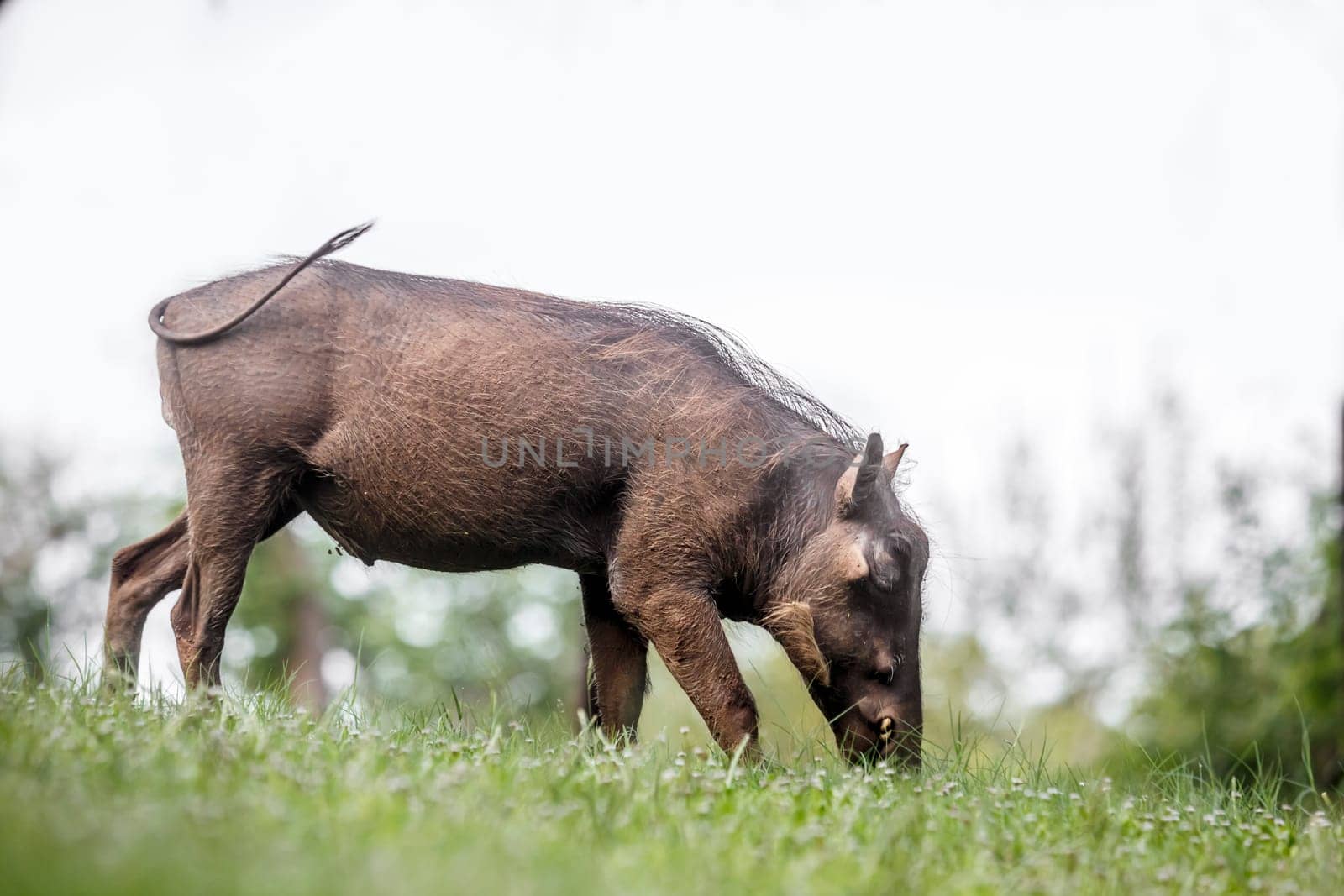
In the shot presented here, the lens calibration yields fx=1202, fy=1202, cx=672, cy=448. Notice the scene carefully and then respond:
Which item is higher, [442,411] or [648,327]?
[648,327]

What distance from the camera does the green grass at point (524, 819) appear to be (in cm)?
225

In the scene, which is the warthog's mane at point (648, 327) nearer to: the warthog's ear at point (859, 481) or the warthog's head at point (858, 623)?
the warthog's ear at point (859, 481)

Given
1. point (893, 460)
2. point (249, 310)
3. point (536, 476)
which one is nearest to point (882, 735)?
point (893, 460)

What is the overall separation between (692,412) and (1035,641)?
18379 millimetres

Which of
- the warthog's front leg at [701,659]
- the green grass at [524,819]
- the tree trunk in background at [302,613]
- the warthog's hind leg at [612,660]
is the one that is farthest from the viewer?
the tree trunk in background at [302,613]

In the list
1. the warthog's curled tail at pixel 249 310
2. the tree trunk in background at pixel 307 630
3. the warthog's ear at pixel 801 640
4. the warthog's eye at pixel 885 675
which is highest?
the warthog's curled tail at pixel 249 310

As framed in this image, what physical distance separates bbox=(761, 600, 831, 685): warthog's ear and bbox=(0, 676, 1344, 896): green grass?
0.36 m

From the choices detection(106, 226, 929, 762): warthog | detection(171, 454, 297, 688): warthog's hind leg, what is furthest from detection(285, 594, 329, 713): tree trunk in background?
detection(106, 226, 929, 762): warthog

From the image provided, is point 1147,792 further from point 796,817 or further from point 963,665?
point 963,665

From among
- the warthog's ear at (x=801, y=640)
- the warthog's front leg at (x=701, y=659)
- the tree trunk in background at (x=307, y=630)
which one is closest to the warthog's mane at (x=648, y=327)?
the warthog's ear at (x=801, y=640)

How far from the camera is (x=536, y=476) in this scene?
4.50 m

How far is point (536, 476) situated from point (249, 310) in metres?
1.22

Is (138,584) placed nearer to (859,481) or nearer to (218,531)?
(218,531)

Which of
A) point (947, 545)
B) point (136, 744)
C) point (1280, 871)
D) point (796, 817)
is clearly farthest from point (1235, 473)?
point (136, 744)
